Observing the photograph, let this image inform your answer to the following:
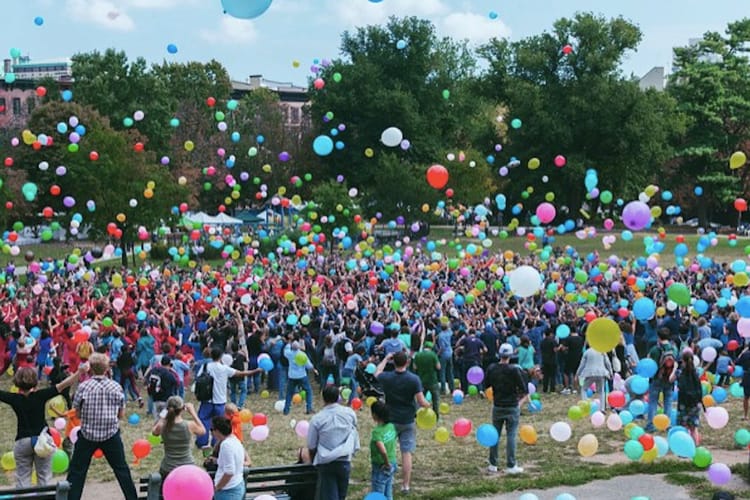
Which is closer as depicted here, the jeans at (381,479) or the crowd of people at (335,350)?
the crowd of people at (335,350)

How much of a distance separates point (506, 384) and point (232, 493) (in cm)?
342

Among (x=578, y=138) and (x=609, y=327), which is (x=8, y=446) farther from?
(x=578, y=138)

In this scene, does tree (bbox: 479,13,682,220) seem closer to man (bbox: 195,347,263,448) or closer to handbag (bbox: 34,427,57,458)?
man (bbox: 195,347,263,448)

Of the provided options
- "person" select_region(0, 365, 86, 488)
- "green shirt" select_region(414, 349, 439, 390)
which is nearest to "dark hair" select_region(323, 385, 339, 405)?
"person" select_region(0, 365, 86, 488)

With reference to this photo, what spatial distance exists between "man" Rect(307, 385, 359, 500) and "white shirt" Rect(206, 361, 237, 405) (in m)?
3.31

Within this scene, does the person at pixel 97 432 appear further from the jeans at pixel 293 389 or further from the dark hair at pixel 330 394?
the jeans at pixel 293 389

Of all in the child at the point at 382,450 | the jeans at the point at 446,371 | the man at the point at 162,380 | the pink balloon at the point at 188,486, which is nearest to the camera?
the pink balloon at the point at 188,486

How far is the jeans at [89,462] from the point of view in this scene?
272 inches

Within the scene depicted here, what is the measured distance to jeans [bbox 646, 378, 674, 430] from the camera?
10586mm

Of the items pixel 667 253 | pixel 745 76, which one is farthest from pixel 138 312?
pixel 745 76

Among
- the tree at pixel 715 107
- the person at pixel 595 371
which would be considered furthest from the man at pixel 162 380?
the tree at pixel 715 107

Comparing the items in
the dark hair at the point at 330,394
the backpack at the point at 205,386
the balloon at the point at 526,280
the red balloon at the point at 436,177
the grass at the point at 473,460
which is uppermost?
the red balloon at the point at 436,177

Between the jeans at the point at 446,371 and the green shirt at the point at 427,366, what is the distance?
252 centimetres

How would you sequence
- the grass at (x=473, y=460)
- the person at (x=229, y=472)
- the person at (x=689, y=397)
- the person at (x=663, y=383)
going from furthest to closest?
1. the person at (x=663, y=383)
2. the person at (x=689, y=397)
3. the grass at (x=473, y=460)
4. the person at (x=229, y=472)
